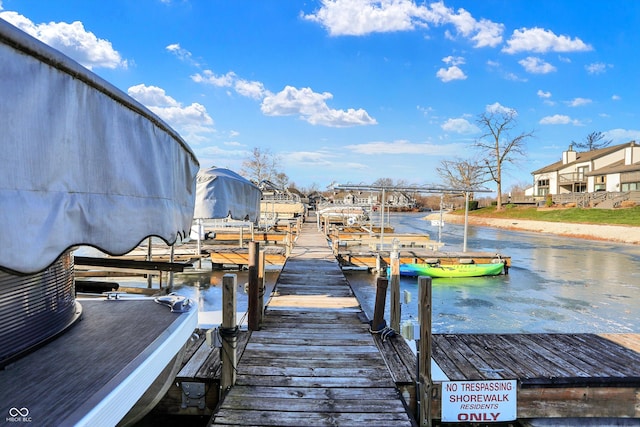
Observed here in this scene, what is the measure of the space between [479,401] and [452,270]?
10.5 metres

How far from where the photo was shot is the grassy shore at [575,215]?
98.3 feet

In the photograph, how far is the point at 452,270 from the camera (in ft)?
46.6

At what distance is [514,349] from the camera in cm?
522

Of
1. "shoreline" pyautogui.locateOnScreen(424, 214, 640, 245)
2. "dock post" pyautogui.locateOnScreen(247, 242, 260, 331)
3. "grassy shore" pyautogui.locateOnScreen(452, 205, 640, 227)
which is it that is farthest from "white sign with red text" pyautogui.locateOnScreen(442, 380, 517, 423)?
"grassy shore" pyautogui.locateOnScreen(452, 205, 640, 227)

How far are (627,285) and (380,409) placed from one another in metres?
14.2

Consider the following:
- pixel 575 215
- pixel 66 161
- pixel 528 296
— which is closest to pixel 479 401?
pixel 66 161

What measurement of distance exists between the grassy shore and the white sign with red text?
3148 centimetres

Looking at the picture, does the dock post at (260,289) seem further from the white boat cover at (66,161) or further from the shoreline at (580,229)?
the shoreline at (580,229)

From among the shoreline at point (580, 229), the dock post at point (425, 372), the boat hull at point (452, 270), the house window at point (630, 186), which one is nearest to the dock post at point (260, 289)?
the dock post at point (425, 372)

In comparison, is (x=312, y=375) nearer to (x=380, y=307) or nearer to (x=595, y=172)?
(x=380, y=307)

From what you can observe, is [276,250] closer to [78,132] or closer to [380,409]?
[380,409]

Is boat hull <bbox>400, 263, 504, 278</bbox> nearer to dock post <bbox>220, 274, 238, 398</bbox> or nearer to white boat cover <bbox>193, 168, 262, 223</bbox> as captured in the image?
white boat cover <bbox>193, 168, 262, 223</bbox>

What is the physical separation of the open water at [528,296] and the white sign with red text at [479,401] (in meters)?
3.87

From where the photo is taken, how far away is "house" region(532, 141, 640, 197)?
40719 millimetres
